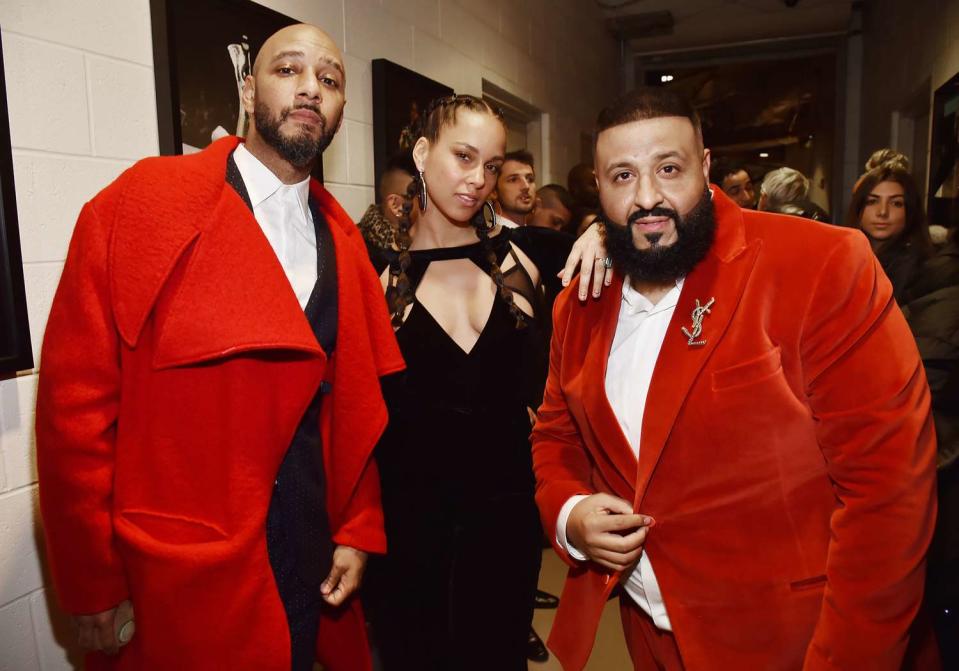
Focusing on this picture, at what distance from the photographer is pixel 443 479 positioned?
5.96 ft

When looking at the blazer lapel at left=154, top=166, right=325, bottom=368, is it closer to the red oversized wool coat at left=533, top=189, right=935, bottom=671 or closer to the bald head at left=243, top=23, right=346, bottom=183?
the bald head at left=243, top=23, right=346, bottom=183

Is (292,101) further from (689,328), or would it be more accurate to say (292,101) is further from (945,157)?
(945,157)

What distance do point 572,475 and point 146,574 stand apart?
0.84m

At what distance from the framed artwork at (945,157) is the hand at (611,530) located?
11.4ft

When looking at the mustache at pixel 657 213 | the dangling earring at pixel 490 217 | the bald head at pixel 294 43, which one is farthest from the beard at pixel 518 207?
the mustache at pixel 657 213

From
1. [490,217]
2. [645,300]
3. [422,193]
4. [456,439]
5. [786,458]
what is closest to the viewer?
[786,458]

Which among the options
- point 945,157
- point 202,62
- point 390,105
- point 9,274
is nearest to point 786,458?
point 9,274

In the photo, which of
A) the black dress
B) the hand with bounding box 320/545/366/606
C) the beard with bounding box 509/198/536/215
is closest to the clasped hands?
the hand with bounding box 320/545/366/606

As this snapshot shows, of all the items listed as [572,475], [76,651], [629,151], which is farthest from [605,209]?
[76,651]

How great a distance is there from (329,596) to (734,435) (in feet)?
2.87

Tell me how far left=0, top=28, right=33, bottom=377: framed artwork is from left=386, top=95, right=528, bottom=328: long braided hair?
0.84 meters

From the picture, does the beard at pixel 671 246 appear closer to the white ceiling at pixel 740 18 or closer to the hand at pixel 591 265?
the hand at pixel 591 265

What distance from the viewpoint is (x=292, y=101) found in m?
1.35

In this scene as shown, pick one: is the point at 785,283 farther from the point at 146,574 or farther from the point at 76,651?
the point at 76,651
